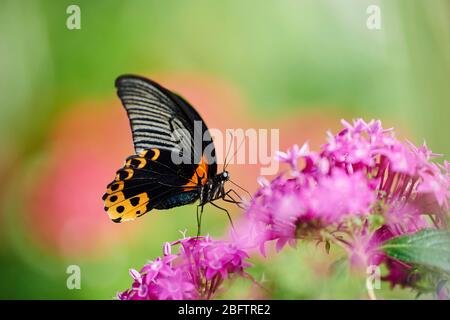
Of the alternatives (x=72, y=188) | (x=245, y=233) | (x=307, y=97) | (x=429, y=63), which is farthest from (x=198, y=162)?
(x=429, y=63)

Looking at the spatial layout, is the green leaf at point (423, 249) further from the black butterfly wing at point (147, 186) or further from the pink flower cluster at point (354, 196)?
the black butterfly wing at point (147, 186)

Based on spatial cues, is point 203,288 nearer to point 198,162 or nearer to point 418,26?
point 198,162

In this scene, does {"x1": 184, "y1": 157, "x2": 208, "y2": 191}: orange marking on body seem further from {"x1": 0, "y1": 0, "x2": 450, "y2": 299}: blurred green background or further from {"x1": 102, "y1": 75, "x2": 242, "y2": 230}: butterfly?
{"x1": 0, "y1": 0, "x2": 450, "y2": 299}: blurred green background

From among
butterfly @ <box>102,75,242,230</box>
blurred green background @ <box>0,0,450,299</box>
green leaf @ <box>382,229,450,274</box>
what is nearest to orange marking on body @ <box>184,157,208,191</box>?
butterfly @ <box>102,75,242,230</box>

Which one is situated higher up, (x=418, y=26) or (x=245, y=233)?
(x=418, y=26)

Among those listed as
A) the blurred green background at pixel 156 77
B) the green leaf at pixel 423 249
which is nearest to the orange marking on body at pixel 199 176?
the blurred green background at pixel 156 77

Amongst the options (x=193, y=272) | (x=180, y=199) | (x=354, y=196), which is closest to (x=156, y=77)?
(x=180, y=199)

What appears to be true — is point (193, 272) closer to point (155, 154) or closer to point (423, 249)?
point (423, 249)
